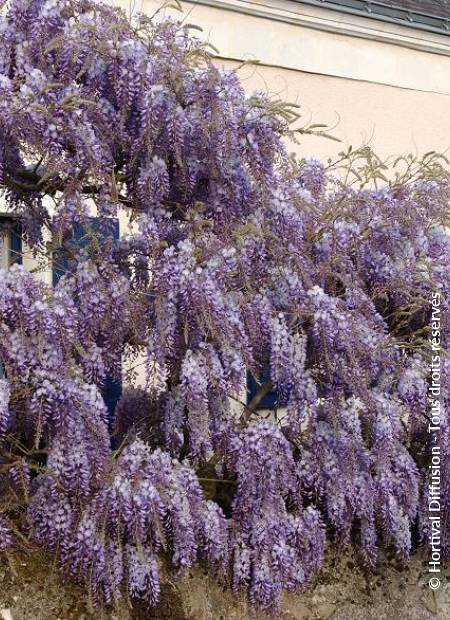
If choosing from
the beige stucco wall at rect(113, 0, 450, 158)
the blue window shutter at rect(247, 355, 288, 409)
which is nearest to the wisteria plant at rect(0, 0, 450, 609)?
the blue window shutter at rect(247, 355, 288, 409)

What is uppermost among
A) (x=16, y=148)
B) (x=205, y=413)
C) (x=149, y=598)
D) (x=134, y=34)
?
(x=134, y=34)

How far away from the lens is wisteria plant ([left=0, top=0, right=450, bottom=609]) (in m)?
4.81

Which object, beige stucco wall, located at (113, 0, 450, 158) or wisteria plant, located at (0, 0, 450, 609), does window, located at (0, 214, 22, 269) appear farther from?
beige stucco wall, located at (113, 0, 450, 158)

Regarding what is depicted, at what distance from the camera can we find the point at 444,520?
6105mm

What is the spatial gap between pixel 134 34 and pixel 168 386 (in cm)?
189

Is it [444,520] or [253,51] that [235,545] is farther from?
[253,51]

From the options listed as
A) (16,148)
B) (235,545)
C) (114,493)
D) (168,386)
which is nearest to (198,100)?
(16,148)

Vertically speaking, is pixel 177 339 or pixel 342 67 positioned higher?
pixel 342 67

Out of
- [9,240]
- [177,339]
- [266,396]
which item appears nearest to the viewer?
[177,339]

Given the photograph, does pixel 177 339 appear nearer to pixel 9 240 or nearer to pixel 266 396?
pixel 266 396

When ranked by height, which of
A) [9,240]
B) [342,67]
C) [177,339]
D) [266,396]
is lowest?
[266,396]

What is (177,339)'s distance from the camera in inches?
199

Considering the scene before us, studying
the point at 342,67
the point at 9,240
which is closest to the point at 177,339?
the point at 9,240

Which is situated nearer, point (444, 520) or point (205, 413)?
point (205, 413)
